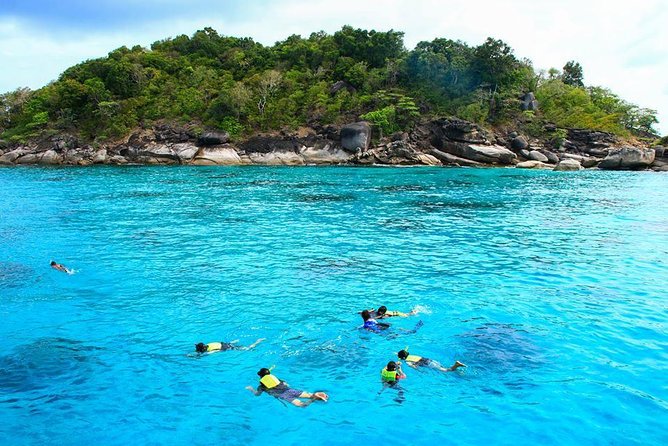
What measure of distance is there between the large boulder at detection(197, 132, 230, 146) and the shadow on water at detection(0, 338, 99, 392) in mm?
66685

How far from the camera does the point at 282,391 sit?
10641 mm

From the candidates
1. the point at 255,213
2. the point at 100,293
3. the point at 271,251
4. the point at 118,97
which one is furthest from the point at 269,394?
the point at 118,97

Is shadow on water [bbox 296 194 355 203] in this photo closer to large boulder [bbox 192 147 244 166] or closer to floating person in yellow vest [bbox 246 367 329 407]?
floating person in yellow vest [bbox 246 367 329 407]

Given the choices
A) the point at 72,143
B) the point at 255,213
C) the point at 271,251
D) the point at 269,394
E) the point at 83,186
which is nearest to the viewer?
the point at 269,394

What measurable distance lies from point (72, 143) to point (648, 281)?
85.9 metres

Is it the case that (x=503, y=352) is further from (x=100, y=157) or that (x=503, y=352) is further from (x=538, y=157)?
(x=100, y=157)

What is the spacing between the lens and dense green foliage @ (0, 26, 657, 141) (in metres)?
81.9

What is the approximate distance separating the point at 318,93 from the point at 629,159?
52833 millimetres

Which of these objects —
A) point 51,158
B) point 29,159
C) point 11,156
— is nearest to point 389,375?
point 51,158

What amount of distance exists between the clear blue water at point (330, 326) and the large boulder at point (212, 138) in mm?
46916

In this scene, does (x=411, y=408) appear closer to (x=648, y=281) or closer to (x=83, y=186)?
(x=648, y=281)

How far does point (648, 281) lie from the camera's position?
1795cm

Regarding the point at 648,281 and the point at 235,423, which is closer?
the point at 235,423

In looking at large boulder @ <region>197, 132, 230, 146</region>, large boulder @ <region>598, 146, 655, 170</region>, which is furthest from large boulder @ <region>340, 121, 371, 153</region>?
large boulder @ <region>598, 146, 655, 170</region>
